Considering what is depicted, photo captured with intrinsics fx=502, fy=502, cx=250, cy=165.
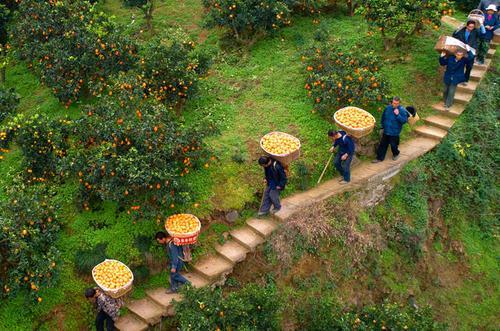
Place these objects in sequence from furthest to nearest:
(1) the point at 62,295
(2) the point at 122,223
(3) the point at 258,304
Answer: (2) the point at 122,223, (1) the point at 62,295, (3) the point at 258,304

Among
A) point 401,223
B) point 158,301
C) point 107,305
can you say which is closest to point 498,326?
point 401,223

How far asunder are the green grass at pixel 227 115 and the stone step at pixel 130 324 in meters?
0.43

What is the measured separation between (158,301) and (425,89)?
8205 millimetres

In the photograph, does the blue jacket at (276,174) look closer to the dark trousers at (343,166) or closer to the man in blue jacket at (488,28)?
the dark trousers at (343,166)

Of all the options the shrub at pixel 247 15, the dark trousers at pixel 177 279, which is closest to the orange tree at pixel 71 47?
the shrub at pixel 247 15

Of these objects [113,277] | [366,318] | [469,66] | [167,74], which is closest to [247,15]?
[167,74]

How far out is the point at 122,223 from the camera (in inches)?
377

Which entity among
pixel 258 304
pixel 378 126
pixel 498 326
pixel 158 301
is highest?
pixel 378 126

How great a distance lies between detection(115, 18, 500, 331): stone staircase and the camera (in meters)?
8.84

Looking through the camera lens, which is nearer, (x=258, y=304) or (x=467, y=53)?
(x=258, y=304)

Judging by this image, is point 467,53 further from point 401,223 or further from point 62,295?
point 62,295

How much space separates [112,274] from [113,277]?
74 millimetres

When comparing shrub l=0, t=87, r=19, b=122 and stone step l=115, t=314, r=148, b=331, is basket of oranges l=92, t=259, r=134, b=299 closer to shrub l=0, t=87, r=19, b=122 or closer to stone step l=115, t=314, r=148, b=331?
stone step l=115, t=314, r=148, b=331

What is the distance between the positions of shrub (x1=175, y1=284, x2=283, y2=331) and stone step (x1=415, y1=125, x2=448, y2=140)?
579 centimetres
